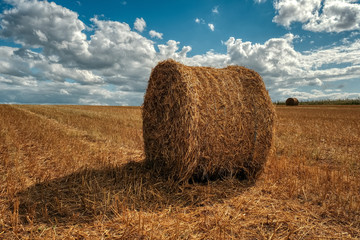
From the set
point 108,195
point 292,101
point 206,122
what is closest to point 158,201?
point 108,195

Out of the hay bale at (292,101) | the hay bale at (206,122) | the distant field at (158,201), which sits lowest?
the distant field at (158,201)

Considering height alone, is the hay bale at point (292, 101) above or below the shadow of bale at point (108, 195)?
above

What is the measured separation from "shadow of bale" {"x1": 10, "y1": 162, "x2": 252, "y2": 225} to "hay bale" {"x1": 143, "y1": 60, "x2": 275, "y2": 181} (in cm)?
28

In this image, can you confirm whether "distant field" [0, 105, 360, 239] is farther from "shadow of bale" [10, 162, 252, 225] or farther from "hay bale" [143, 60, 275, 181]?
"hay bale" [143, 60, 275, 181]

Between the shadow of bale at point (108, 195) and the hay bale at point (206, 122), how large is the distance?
280 millimetres

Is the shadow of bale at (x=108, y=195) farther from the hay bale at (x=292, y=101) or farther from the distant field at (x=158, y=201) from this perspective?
the hay bale at (x=292, y=101)

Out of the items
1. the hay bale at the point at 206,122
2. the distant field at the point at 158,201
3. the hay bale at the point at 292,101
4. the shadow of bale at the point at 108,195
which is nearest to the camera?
the distant field at the point at 158,201

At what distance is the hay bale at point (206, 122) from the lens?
421 cm

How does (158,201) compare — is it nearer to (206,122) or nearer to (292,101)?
(206,122)

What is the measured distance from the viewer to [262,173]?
17.1 ft

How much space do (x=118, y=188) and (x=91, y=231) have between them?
128 centimetres

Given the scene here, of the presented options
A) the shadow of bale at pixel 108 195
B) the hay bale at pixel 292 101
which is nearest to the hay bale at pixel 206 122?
the shadow of bale at pixel 108 195

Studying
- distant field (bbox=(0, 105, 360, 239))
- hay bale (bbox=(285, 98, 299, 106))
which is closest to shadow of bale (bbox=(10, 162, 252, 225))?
distant field (bbox=(0, 105, 360, 239))

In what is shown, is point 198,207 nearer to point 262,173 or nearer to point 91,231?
point 91,231
